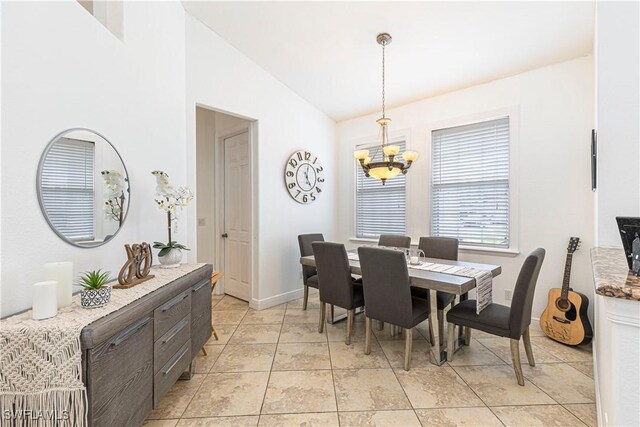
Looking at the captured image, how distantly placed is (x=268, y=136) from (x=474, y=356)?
331 centimetres

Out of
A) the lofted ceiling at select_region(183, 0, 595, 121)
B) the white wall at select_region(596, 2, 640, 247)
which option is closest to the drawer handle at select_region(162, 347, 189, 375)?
the white wall at select_region(596, 2, 640, 247)

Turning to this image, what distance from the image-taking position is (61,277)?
1400mm

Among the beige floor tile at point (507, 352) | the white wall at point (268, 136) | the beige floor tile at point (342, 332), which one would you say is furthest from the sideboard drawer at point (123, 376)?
the beige floor tile at point (507, 352)

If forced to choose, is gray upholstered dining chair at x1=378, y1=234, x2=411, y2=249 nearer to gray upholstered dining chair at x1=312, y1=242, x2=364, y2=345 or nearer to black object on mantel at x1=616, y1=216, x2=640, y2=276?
gray upholstered dining chair at x1=312, y1=242, x2=364, y2=345

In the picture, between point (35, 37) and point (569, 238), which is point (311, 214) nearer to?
point (569, 238)

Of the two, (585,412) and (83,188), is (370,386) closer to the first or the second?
(585,412)

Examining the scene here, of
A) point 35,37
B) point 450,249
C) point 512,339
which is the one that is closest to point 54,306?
point 35,37

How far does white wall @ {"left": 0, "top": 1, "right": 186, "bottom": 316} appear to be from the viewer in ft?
4.49

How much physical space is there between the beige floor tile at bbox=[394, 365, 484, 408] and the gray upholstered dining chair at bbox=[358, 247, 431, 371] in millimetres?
127

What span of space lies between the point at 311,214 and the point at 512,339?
2949mm

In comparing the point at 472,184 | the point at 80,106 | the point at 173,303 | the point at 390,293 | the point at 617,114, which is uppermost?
the point at 80,106

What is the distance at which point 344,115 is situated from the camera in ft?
15.3

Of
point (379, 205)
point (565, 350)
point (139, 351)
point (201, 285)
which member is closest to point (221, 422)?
point (139, 351)

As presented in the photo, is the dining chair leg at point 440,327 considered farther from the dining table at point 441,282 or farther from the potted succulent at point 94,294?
the potted succulent at point 94,294
